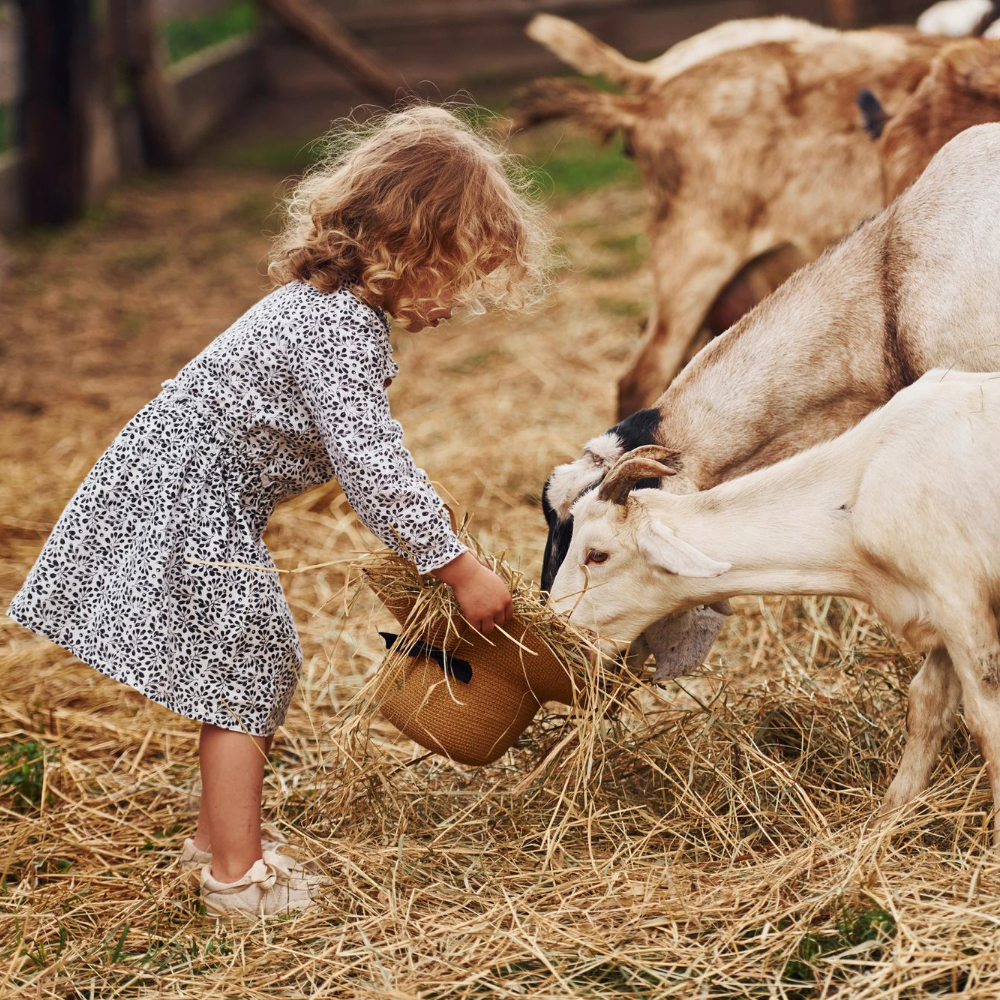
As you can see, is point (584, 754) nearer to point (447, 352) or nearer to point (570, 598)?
point (570, 598)

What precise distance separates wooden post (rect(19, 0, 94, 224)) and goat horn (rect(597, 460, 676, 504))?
25.7 feet

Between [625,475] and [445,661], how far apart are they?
59 cm

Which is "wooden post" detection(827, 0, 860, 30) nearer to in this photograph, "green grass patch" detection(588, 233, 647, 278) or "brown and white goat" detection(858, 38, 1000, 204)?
"green grass patch" detection(588, 233, 647, 278)

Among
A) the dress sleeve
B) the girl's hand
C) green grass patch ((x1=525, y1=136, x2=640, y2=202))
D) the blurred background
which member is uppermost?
the dress sleeve

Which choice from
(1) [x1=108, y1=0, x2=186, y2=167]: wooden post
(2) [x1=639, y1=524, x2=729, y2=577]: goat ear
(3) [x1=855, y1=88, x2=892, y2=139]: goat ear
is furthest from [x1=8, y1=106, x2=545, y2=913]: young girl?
(1) [x1=108, y1=0, x2=186, y2=167]: wooden post

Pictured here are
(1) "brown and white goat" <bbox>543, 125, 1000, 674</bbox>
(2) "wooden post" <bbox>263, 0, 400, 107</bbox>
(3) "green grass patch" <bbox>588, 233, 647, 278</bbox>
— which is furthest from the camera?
(2) "wooden post" <bbox>263, 0, 400, 107</bbox>

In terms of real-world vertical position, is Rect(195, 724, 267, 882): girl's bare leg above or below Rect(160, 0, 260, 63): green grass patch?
above

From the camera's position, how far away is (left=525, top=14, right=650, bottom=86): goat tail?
5.70 meters

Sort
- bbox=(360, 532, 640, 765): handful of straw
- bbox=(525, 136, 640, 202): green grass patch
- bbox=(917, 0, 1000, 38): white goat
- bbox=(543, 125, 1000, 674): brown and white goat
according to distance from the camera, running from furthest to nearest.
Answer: bbox=(525, 136, 640, 202): green grass patch → bbox=(917, 0, 1000, 38): white goat → bbox=(543, 125, 1000, 674): brown and white goat → bbox=(360, 532, 640, 765): handful of straw

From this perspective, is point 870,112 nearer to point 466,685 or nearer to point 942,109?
point 942,109

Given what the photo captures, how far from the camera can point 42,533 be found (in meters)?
5.18

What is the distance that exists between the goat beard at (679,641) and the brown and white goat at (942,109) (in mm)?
1839

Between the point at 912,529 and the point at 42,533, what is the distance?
352 cm

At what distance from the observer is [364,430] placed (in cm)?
279
